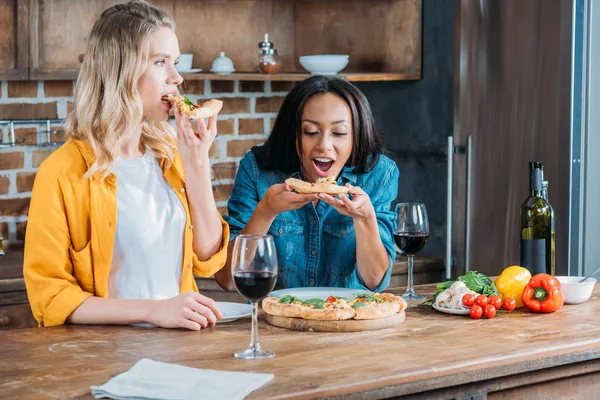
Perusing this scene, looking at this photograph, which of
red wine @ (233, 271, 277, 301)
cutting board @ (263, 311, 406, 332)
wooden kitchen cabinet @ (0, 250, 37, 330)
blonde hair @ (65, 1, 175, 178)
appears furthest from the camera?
wooden kitchen cabinet @ (0, 250, 37, 330)

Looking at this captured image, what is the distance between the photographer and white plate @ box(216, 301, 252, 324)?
88.8 inches

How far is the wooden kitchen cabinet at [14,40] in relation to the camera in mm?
3955

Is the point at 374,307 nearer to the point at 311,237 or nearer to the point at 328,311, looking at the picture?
the point at 328,311

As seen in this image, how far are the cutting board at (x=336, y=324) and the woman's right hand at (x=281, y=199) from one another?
1.70 feet

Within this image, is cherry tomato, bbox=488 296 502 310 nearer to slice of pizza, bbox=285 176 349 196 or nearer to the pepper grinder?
slice of pizza, bbox=285 176 349 196

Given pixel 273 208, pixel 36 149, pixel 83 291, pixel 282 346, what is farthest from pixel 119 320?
pixel 36 149

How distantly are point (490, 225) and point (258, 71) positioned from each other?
1.37m

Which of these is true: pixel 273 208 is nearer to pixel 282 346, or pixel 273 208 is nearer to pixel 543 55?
pixel 282 346

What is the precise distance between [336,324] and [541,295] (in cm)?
56

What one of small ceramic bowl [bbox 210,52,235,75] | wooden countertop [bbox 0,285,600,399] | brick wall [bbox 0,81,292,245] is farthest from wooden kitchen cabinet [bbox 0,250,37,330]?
wooden countertop [bbox 0,285,600,399]

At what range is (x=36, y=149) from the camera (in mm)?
4152

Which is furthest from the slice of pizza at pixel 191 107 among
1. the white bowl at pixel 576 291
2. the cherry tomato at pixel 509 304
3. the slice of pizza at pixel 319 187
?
the white bowl at pixel 576 291

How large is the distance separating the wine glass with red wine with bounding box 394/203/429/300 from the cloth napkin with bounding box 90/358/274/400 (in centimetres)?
90

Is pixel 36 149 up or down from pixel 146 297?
up
